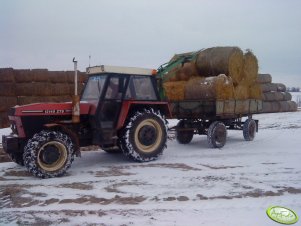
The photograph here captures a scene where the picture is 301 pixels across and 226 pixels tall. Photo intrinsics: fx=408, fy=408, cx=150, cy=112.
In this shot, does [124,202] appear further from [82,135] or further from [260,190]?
[82,135]

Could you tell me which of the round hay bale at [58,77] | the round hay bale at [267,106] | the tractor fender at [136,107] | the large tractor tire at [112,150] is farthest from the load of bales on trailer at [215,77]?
the round hay bale at [267,106]

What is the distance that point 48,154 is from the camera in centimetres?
723

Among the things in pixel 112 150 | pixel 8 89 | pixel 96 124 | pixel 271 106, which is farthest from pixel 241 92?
pixel 271 106

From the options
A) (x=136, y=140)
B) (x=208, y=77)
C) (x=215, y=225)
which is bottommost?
(x=215, y=225)

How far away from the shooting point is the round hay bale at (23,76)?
59.6 feet

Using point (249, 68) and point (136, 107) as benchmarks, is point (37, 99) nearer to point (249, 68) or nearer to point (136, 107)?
point (249, 68)

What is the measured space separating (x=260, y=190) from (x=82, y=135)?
371cm

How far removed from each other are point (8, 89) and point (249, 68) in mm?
10722

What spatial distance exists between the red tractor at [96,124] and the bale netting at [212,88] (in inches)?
73.8

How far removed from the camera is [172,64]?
33.3ft

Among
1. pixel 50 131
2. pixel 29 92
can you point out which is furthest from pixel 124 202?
pixel 29 92

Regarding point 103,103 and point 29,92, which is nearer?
point 103,103

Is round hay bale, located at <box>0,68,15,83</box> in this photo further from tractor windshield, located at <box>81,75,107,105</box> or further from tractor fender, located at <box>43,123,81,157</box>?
tractor fender, located at <box>43,123,81,157</box>

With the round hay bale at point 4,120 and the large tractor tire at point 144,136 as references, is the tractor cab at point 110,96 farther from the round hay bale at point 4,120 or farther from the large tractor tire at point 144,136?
the round hay bale at point 4,120
